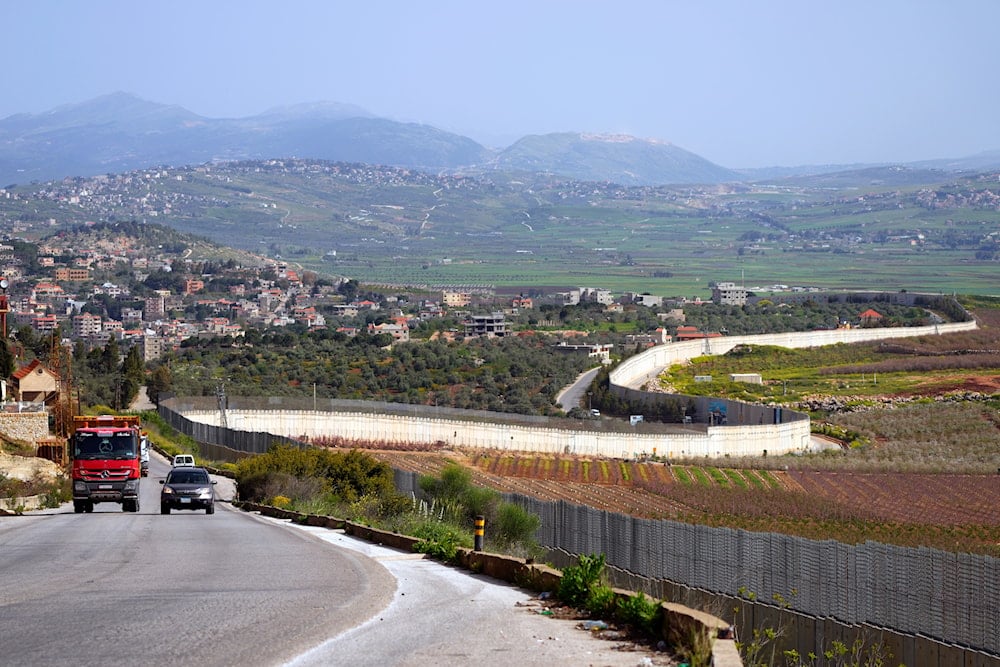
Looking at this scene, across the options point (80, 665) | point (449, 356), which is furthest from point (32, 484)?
point (449, 356)

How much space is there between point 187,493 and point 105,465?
2107mm

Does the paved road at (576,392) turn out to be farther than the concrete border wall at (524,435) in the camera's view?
Yes

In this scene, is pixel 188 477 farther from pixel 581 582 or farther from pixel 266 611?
pixel 581 582

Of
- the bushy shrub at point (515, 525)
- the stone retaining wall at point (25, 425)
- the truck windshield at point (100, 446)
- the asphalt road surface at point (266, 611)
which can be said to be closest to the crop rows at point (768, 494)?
the bushy shrub at point (515, 525)

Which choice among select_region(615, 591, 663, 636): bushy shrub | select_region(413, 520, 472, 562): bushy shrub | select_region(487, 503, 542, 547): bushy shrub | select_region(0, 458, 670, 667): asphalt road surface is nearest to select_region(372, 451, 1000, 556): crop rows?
select_region(487, 503, 542, 547): bushy shrub

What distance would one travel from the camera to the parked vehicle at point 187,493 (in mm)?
29547

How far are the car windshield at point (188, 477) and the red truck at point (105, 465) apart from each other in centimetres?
75

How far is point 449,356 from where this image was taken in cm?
10181

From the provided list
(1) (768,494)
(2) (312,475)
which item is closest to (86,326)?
(1) (768,494)

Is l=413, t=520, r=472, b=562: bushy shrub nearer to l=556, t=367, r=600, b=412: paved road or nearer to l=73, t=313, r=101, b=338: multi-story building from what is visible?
l=556, t=367, r=600, b=412: paved road

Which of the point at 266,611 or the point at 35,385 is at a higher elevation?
the point at 266,611

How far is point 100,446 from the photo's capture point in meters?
30.5

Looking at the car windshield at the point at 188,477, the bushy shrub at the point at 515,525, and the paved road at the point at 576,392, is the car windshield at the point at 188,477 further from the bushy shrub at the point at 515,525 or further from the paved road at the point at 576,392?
the paved road at the point at 576,392

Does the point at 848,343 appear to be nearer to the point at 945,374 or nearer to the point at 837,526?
the point at 945,374
